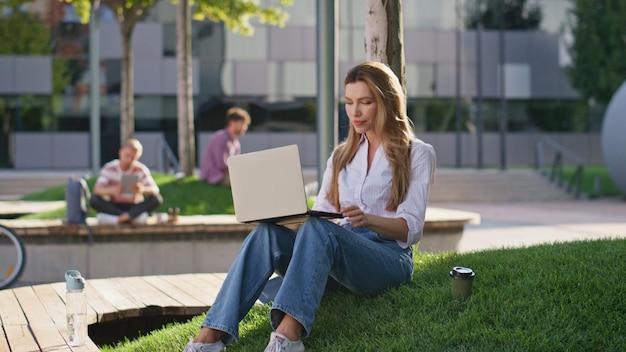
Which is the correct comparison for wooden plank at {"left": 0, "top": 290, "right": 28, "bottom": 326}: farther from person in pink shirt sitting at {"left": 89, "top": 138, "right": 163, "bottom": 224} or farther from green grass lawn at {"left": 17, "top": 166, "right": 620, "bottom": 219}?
green grass lawn at {"left": 17, "top": 166, "right": 620, "bottom": 219}

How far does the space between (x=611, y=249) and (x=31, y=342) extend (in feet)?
12.1

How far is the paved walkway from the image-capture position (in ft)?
43.7

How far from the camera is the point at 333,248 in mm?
4535

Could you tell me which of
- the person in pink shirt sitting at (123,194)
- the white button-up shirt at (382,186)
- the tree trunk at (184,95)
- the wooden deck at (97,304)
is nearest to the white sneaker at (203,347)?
the wooden deck at (97,304)

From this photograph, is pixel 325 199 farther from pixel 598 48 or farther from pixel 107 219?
pixel 598 48

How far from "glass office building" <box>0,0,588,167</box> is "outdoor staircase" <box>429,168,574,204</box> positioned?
528 cm

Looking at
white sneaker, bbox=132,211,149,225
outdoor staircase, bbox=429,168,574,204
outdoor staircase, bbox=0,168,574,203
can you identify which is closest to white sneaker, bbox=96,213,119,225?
white sneaker, bbox=132,211,149,225

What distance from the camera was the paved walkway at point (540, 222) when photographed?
13320 mm

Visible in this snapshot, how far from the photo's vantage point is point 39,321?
5.83 m

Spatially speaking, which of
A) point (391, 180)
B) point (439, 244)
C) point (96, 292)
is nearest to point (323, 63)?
point (439, 244)

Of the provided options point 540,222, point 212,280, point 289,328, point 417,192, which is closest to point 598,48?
point 540,222

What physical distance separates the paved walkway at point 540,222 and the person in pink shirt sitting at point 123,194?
358 cm

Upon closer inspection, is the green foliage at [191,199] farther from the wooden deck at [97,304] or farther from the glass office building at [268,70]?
the glass office building at [268,70]

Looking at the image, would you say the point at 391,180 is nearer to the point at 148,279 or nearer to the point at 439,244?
the point at 148,279
